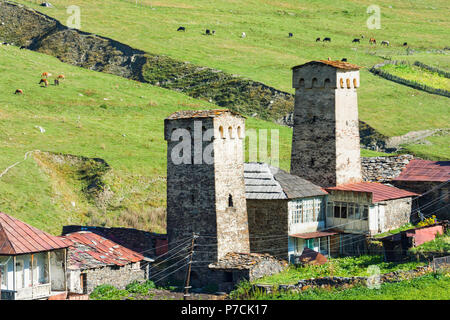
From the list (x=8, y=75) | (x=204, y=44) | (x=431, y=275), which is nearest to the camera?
(x=431, y=275)

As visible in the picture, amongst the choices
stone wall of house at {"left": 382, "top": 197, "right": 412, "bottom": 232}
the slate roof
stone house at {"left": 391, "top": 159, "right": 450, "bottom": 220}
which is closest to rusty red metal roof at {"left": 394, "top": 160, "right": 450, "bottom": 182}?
stone house at {"left": 391, "top": 159, "right": 450, "bottom": 220}

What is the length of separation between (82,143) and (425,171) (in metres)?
28.6

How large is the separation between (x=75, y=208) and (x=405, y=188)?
2372 centimetres

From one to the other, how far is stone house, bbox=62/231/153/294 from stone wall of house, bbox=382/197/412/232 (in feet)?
56.8

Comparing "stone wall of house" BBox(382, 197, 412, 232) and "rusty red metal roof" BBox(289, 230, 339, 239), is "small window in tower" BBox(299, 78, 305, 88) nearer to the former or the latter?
"stone wall of house" BBox(382, 197, 412, 232)

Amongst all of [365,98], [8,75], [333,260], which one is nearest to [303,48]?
[365,98]

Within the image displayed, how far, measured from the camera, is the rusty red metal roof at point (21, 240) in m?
45.1

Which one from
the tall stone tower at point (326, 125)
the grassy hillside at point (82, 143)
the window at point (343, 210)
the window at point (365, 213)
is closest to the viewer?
the window at point (365, 213)

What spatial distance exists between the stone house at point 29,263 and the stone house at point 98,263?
849 millimetres

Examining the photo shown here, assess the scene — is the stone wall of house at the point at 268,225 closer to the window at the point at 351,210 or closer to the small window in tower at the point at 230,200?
the small window in tower at the point at 230,200

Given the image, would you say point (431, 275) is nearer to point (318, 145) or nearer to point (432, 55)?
point (318, 145)

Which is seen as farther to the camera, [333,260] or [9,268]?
[333,260]

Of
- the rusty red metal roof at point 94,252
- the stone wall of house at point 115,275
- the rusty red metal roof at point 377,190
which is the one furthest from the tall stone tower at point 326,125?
the stone wall of house at point 115,275

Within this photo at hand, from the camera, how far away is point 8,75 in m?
92.9
